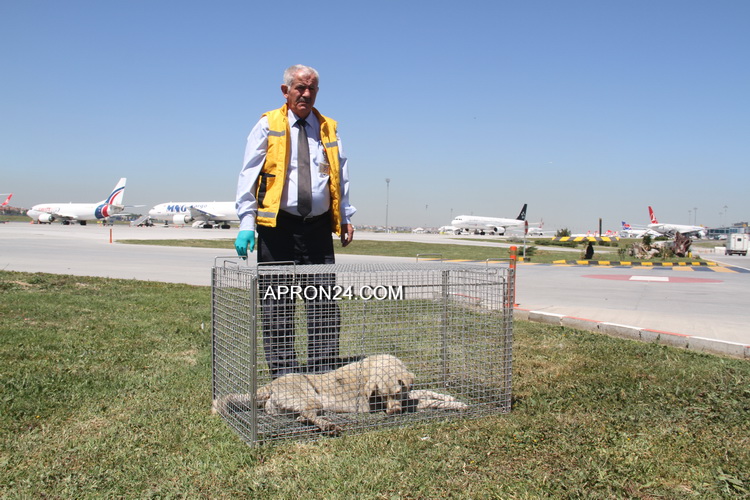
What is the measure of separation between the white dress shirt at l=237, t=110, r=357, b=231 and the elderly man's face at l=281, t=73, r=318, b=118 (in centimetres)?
9

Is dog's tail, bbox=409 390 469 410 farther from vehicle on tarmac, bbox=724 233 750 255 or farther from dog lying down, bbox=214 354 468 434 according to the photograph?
vehicle on tarmac, bbox=724 233 750 255

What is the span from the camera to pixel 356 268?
350 centimetres

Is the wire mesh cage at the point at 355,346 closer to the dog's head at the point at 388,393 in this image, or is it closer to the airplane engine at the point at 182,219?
the dog's head at the point at 388,393

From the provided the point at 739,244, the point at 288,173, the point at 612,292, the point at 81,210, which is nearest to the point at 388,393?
the point at 288,173

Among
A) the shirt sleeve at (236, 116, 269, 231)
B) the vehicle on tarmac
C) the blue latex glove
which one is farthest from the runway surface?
the vehicle on tarmac

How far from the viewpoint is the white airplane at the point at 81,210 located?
72.4 m

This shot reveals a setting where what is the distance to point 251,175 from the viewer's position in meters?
3.80

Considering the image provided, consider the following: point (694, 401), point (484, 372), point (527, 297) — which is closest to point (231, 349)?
point (484, 372)

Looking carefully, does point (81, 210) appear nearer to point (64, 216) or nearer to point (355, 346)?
point (64, 216)

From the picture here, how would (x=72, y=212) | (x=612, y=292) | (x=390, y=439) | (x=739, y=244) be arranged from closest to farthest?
(x=390, y=439), (x=612, y=292), (x=739, y=244), (x=72, y=212)

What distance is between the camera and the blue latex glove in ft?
12.1

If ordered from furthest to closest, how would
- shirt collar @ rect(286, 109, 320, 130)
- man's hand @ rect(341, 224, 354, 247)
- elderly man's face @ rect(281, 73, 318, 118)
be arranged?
man's hand @ rect(341, 224, 354, 247) → shirt collar @ rect(286, 109, 320, 130) → elderly man's face @ rect(281, 73, 318, 118)

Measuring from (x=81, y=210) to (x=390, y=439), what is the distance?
79.2m

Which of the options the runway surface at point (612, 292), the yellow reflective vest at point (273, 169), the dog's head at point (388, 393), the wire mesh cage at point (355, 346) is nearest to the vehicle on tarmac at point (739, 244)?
the runway surface at point (612, 292)
